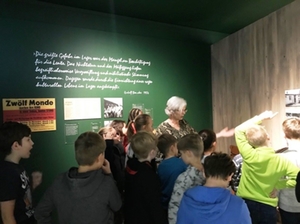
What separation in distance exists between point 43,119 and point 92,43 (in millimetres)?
1024

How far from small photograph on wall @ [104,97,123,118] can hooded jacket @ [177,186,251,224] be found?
2068mm

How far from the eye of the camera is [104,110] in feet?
11.3

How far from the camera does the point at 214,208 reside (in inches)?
59.2

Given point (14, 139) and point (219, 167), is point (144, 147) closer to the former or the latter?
point (219, 167)

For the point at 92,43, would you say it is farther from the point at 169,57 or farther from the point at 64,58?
the point at 169,57

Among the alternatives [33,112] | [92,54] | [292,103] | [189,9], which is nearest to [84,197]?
[33,112]

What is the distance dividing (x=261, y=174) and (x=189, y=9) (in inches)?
86.3

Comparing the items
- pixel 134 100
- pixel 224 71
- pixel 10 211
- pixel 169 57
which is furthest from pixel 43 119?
pixel 224 71

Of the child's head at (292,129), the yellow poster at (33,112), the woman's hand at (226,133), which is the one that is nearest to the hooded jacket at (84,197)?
the yellow poster at (33,112)

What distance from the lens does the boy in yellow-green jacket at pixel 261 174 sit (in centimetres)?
219

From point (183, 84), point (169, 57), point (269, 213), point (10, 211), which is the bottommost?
point (269, 213)

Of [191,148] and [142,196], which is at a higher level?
[191,148]

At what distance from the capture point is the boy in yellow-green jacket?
219cm

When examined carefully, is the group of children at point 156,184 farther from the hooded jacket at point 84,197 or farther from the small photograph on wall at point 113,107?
the small photograph on wall at point 113,107
